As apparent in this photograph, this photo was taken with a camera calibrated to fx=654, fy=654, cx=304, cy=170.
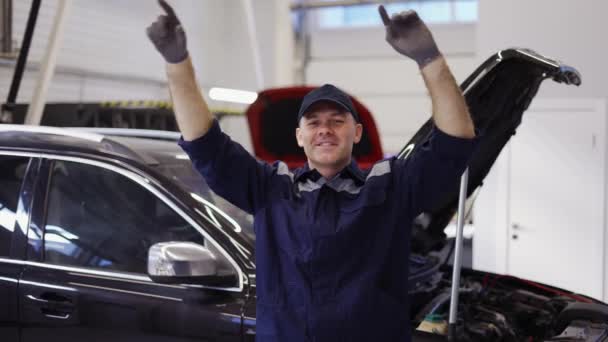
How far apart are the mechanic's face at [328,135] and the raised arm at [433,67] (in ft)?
0.96

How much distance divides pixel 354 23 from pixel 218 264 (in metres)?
14.0

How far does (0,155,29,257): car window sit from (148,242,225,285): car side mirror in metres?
0.73

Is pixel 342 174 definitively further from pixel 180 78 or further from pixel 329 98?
pixel 180 78

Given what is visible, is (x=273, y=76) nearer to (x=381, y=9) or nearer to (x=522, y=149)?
(x=522, y=149)

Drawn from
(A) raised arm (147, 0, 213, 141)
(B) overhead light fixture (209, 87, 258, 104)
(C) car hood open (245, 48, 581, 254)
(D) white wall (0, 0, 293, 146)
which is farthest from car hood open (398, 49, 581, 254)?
(D) white wall (0, 0, 293, 146)

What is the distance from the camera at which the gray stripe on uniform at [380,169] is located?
1914mm

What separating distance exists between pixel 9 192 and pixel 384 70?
13114 mm

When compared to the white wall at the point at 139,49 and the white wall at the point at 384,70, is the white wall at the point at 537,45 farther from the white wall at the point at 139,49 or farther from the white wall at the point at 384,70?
the white wall at the point at 384,70

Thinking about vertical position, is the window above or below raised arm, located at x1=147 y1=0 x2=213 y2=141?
above

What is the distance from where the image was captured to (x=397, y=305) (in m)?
1.89

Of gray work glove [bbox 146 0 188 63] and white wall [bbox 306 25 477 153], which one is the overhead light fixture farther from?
white wall [bbox 306 25 477 153]

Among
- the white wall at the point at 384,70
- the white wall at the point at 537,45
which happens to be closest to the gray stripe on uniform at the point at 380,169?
the white wall at the point at 537,45

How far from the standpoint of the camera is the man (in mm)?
1804

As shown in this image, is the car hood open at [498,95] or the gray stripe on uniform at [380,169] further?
the car hood open at [498,95]
